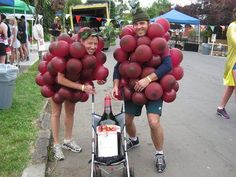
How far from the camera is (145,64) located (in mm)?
4449

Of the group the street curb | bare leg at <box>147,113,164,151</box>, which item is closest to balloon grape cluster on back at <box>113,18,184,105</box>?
bare leg at <box>147,113,164,151</box>

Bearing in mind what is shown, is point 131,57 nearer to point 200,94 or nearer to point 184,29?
point 200,94

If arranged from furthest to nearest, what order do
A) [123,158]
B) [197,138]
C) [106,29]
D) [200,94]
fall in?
1. [106,29]
2. [200,94]
3. [197,138]
4. [123,158]

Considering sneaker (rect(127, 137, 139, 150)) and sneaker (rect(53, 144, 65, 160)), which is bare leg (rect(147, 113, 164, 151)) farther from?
sneaker (rect(53, 144, 65, 160))

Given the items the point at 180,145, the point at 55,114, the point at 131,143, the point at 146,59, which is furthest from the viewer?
the point at 180,145

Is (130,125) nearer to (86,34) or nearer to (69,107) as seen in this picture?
(69,107)

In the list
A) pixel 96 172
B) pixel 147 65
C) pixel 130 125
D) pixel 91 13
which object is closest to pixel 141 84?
pixel 147 65

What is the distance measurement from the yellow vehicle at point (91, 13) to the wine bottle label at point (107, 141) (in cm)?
2295

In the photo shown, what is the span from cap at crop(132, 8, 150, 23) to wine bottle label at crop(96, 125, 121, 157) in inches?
49.6

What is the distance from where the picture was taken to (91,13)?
27.6 m

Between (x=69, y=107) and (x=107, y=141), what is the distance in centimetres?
110

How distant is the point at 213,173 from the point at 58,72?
2.22 m

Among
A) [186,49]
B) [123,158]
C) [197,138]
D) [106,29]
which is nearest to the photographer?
[123,158]

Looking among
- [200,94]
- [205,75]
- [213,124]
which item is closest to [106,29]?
[205,75]
